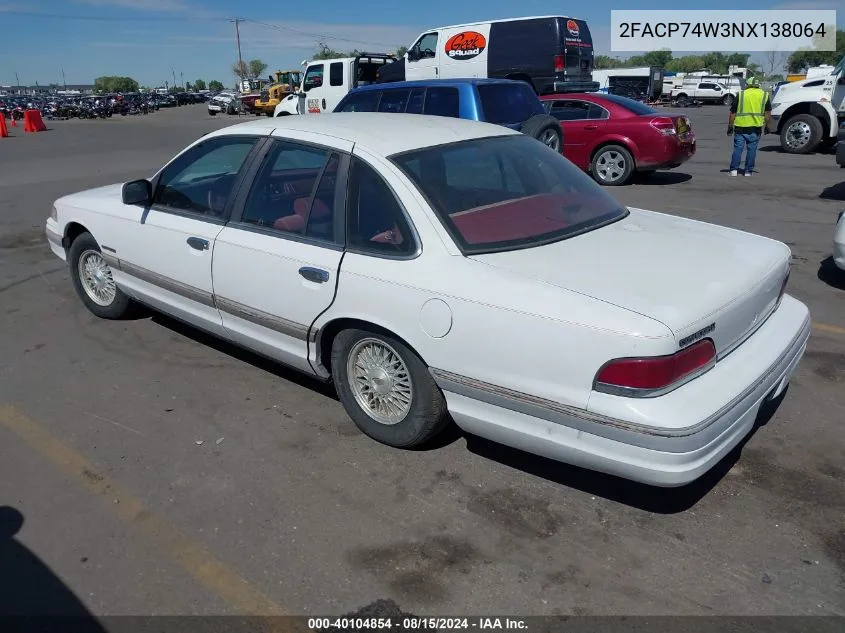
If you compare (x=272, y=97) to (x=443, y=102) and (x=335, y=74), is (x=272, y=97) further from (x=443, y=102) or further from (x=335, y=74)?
(x=443, y=102)

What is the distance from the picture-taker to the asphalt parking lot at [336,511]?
2.62 metres

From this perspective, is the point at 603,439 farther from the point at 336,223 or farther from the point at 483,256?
the point at 336,223

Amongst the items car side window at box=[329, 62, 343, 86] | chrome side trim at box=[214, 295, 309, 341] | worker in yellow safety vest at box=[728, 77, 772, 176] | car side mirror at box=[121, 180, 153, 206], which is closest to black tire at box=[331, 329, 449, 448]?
chrome side trim at box=[214, 295, 309, 341]

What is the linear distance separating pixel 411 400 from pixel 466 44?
16174 mm

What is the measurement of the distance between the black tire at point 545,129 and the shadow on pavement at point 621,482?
264 inches

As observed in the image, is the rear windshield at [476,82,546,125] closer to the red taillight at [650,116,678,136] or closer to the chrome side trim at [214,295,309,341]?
the red taillight at [650,116,678,136]

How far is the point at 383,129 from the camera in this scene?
378 centimetres

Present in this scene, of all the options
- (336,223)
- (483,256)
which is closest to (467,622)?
(483,256)

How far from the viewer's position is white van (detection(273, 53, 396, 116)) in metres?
18.8

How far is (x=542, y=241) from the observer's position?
→ 3.28 meters

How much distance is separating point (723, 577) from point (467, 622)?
1.02 meters

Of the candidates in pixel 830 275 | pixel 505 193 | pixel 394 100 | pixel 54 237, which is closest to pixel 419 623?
pixel 505 193

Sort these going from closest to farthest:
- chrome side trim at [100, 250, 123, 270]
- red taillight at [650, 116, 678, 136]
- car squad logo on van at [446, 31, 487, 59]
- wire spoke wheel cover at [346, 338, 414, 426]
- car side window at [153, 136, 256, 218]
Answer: wire spoke wheel cover at [346, 338, 414, 426] → car side window at [153, 136, 256, 218] → chrome side trim at [100, 250, 123, 270] → red taillight at [650, 116, 678, 136] → car squad logo on van at [446, 31, 487, 59]

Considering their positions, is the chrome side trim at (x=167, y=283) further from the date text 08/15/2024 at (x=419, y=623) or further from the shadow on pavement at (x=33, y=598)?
the date text 08/15/2024 at (x=419, y=623)
